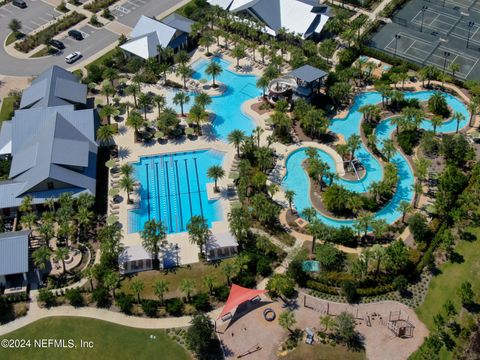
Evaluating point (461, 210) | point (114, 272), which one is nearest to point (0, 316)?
point (114, 272)

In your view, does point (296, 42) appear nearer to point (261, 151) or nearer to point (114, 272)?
point (261, 151)

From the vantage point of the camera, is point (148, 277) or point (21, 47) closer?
point (148, 277)

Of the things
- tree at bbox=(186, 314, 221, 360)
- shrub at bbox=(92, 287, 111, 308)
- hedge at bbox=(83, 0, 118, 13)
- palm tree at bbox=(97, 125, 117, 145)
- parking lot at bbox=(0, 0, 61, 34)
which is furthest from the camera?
hedge at bbox=(83, 0, 118, 13)

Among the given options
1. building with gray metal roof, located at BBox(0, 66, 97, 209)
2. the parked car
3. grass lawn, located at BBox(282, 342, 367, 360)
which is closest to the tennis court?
building with gray metal roof, located at BBox(0, 66, 97, 209)

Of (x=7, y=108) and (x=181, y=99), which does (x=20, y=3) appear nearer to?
(x=7, y=108)

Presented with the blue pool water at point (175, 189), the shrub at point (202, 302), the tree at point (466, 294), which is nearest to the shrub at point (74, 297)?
the blue pool water at point (175, 189)

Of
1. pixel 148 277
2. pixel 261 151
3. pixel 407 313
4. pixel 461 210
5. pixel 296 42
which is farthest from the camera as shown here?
pixel 296 42

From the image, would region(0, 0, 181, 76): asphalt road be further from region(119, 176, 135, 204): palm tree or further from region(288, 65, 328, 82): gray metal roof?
region(288, 65, 328, 82): gray metal roof

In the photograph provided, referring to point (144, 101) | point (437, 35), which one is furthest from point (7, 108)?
point (437, 35)

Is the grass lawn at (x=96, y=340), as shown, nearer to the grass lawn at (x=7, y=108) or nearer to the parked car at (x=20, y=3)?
the grass lawn at (x=7, y=108)
